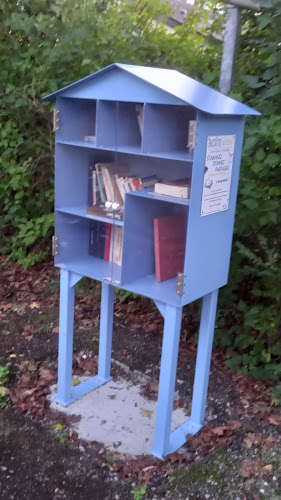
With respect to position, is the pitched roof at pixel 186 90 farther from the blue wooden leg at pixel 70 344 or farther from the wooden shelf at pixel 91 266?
the blue wooden leg at pixel 70 344

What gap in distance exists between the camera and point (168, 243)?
2.89m

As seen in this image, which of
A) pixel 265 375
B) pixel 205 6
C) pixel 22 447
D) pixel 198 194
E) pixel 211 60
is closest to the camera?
pixel 198 194

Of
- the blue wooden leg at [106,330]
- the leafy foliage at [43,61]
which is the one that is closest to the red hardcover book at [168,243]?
the blue wooden leg at [106,330]

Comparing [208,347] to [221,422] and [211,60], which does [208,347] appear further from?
[211,60]

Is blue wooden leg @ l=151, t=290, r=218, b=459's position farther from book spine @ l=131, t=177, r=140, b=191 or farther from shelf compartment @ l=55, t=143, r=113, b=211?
Answer: shelf compartment @ l=55, t=143, r=113, b=211

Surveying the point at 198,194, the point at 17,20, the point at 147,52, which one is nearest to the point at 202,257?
the point at 198,194

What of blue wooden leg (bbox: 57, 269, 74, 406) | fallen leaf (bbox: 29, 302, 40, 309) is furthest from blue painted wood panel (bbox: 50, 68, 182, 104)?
fallen leaf (bbox: 29, 302, 40, 309)

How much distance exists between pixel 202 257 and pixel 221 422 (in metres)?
1.32

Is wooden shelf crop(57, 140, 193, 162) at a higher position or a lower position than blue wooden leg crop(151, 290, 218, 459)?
higher

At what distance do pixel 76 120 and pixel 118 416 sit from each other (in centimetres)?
201

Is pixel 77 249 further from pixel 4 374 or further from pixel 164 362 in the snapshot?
pixel 4 374

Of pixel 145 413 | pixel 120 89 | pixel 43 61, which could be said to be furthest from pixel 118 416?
pixel 43 61

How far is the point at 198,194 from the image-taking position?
8.15ft

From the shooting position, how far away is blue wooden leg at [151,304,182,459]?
268 centimetres
